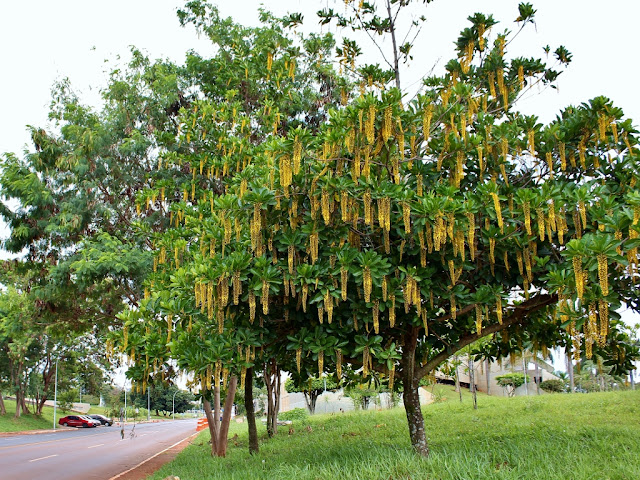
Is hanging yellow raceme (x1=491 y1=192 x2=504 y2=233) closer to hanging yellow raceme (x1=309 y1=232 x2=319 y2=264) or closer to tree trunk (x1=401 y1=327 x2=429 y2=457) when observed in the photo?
hanging yellow raceme (x1=309 y1=232 x2=319 y2=264)

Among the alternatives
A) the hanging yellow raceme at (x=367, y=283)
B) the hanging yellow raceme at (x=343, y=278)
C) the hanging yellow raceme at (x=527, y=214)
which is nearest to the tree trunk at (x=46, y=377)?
the hanging yellow raceme at (x=343, y=278)

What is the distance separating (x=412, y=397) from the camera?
742 centimetres

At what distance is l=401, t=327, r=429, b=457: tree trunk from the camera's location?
281 inches

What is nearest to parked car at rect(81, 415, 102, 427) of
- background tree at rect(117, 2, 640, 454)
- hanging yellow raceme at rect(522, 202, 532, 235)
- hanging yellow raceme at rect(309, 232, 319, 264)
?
background tree at rect(117, 2, 640, 454)

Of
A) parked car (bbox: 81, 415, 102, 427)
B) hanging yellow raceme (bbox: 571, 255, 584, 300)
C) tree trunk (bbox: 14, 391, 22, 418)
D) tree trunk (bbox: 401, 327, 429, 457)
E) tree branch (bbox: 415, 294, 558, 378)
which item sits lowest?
parked car (bbox: 81, 415, 102, 427)

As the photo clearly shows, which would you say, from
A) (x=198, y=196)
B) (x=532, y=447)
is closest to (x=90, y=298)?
(x=198, y=196)

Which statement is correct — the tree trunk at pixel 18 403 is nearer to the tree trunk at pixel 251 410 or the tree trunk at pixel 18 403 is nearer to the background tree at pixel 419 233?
the tree trunk at pixel 251 410

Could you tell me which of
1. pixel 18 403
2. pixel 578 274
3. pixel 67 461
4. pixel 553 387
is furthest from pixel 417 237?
pixel 18 403

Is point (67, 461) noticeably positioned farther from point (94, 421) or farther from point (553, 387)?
point (94, 421)

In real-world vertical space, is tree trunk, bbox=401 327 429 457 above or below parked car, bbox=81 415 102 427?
above

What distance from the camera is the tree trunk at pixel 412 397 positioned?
7.13 metres

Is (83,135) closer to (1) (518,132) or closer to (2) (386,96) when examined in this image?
(2) (386,96)

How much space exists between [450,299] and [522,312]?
166 cm

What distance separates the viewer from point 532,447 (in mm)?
6945
